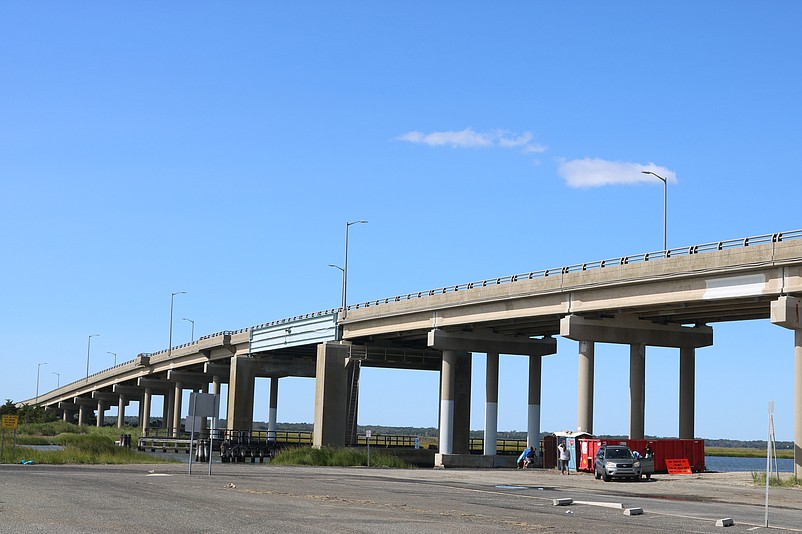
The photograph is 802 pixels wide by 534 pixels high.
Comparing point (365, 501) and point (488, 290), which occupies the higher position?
point (488, 290)

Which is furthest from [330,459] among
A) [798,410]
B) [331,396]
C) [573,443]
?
[798,410]

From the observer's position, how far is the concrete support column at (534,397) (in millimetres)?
80500

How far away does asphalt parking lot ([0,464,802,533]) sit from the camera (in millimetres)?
21656

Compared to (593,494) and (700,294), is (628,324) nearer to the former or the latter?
(700,294)

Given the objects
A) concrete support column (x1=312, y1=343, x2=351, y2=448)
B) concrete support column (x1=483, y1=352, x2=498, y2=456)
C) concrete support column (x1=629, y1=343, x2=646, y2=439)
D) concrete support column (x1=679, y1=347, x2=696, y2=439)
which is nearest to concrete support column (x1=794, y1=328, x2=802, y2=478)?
concrete support column (x1=629, y1=343, x2=646, y2=439)

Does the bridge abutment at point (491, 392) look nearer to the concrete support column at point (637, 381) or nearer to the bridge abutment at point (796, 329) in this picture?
the concrete support column at point (637, 381)

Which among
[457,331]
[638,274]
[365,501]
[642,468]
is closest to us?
[365,501]

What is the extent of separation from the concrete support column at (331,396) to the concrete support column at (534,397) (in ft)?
49.9

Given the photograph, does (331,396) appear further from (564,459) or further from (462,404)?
(564,459)

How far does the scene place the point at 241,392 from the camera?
106 metres

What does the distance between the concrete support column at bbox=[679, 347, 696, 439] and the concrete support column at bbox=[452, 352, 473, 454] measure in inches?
788

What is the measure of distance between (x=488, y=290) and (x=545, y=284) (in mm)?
6400

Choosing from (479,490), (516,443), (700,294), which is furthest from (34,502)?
(516,443)

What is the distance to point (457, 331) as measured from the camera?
3051 inches
